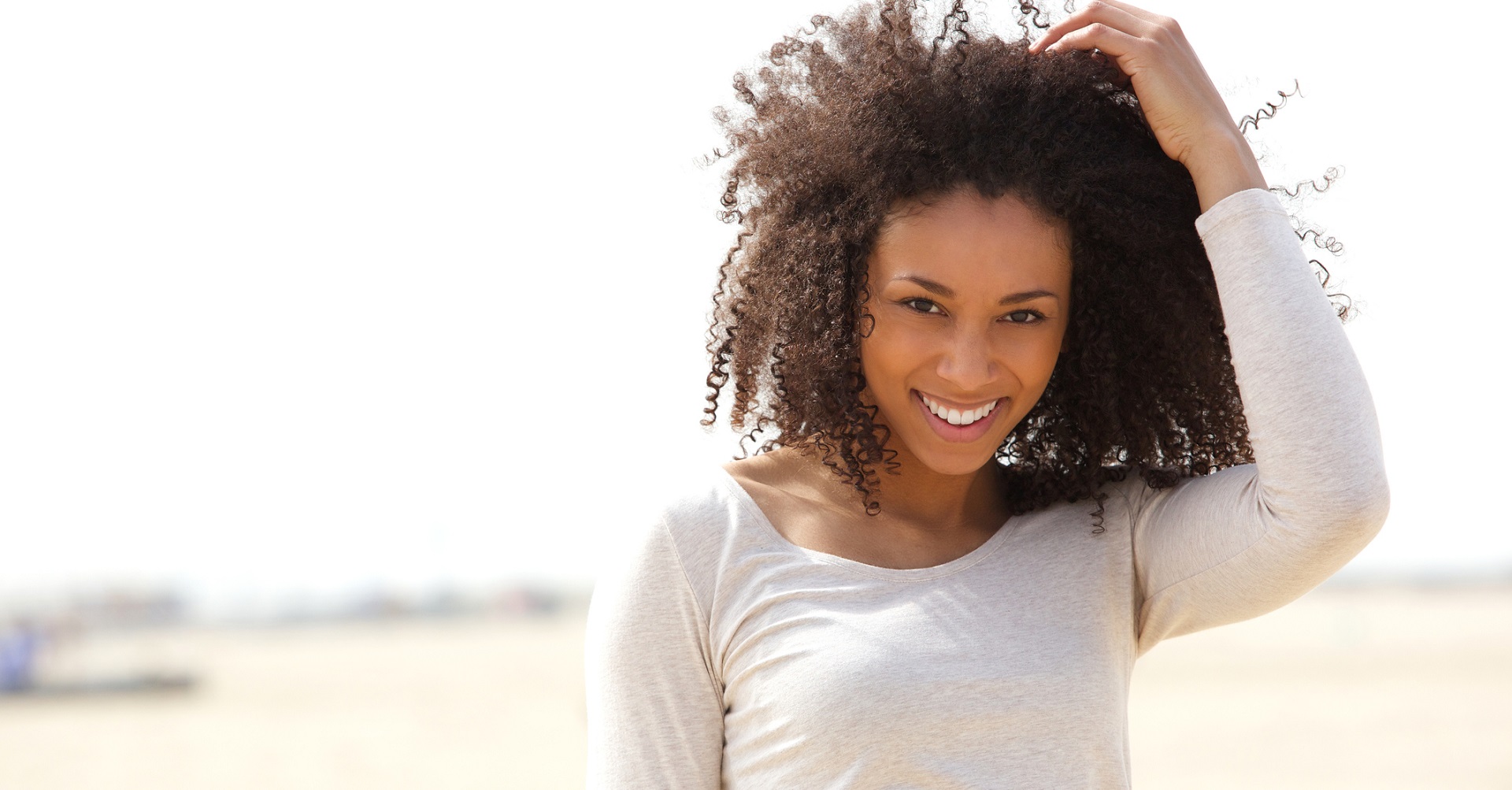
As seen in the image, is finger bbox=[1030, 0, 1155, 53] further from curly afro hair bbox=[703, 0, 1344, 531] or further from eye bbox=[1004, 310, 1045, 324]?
eye bbox=[1004, 310, 1045, 324]

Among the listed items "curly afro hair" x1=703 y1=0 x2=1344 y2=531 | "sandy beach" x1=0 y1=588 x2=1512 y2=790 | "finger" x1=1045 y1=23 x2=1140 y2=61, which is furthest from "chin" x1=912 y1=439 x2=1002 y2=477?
"sandy beach" x1=0 y1=588 x2=1512 y2=790

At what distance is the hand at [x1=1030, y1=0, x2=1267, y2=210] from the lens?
80.3 inches

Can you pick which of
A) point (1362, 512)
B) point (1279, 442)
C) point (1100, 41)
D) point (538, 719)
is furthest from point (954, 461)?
point (538, 719)

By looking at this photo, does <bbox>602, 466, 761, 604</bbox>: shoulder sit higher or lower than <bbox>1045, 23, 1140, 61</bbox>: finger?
lower

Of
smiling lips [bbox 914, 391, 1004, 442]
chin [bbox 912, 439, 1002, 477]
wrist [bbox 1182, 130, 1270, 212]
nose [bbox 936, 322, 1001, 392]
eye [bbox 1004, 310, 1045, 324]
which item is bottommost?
chin [bbox 912, 439, 1002, 477]

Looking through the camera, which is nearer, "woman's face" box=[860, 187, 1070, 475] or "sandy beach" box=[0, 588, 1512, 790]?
"woman's face" box=[860, 187, 1070, 475]

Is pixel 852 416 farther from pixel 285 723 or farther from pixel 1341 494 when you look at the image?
pixel 285 723

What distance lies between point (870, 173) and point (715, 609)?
70 cm

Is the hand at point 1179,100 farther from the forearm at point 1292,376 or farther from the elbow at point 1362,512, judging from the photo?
the elbow at point 1362,512

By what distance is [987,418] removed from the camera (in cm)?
208

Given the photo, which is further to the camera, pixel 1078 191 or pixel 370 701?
pixel 370 701

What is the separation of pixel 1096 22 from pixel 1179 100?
0.19 m

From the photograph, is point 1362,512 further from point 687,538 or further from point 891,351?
point 687,538

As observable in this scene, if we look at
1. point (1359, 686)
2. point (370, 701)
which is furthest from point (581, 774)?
point (1359, 686)
